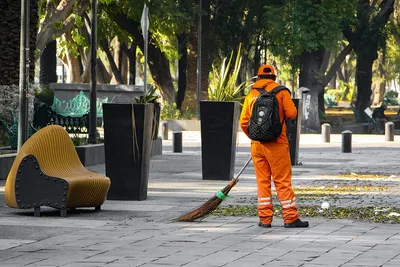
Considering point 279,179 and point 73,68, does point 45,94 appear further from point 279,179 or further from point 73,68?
point 279,179

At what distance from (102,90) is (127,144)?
26.5 meters

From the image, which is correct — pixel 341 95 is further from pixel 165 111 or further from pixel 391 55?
pixel 165 111

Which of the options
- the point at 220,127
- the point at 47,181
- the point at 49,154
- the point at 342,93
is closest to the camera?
the point at 47,181

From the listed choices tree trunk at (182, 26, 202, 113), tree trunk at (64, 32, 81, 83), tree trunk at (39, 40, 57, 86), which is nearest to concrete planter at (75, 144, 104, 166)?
tree trunk at (182, 26, 202, 113)

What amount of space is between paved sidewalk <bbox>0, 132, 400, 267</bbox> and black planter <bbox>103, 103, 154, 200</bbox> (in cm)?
28

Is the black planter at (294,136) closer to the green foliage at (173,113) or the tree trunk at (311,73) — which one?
the green foliage at (173,113)

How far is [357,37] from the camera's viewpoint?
159ft

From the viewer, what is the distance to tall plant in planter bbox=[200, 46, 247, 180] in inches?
738

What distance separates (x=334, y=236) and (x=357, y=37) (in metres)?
37.5

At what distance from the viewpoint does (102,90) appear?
41688mm

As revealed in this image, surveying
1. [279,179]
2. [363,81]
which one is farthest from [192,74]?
[279,179]

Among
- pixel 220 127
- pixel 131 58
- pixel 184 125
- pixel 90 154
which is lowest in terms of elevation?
pixel 90 154

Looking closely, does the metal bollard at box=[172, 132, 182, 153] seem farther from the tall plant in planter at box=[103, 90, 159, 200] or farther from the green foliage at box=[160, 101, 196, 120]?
the green foliage at box=[160, 101, 196, 120]

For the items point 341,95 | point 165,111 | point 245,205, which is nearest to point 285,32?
point 165,111
